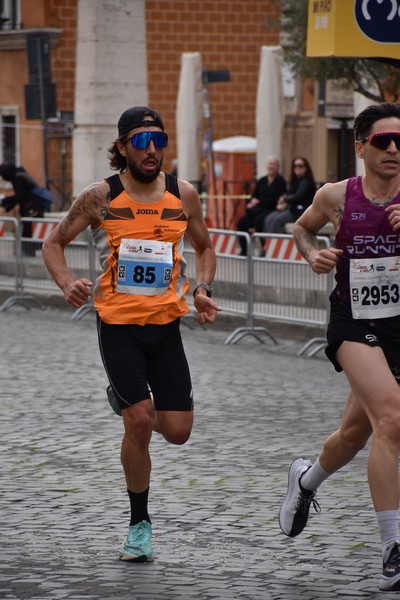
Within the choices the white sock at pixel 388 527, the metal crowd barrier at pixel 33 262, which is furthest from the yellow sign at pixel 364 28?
the white sock at pixel 388 527

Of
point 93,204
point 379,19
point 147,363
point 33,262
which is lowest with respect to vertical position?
point 33,262

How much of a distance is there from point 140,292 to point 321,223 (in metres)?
0.81

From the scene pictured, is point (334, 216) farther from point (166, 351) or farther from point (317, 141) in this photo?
point (317, 141)

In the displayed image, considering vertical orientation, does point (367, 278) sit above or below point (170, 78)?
above

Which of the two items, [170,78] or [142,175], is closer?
[142,175]

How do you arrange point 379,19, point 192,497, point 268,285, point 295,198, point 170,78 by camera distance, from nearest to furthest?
point 192,497 → point 379,19 → point 268,285 → point 295,198 → point 170,78

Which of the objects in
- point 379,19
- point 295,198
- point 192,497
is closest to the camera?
point 192,497

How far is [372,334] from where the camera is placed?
22.4ft

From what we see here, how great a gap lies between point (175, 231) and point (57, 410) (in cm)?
492

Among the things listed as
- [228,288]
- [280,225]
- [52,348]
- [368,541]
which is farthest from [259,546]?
[280,225]

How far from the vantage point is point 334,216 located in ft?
22.8

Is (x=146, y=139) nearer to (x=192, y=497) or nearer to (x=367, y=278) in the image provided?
(x=367, y=278)

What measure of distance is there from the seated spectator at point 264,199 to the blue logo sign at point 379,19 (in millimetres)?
9800

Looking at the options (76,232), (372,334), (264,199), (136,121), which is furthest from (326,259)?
(264,199)
